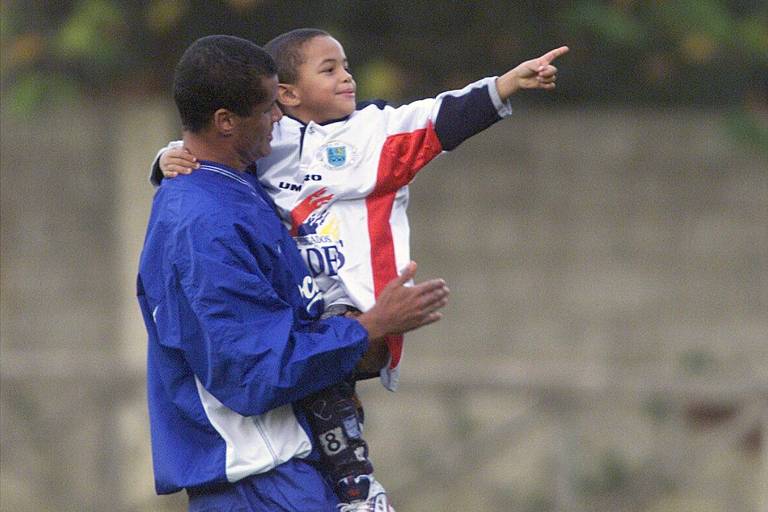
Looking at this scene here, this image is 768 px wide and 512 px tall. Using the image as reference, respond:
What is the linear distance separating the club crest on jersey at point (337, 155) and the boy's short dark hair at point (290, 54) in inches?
7.8

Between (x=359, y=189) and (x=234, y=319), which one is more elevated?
(x=359, y=189)

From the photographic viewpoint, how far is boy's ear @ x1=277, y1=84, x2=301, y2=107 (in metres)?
3.66

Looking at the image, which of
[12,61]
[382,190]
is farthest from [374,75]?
[382,190]

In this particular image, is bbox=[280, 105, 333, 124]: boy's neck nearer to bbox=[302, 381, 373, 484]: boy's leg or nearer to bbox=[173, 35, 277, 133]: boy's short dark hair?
bbox=[173, 35, 277, 133]: boy's short dark hair

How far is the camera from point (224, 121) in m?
3.36

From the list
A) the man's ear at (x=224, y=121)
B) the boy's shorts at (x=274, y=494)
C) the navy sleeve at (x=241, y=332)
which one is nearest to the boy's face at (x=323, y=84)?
the man's ear at (x=224, y=121)

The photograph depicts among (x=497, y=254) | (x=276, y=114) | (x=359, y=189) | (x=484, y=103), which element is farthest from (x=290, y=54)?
(x=497, y=254)

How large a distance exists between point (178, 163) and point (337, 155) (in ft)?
1.26

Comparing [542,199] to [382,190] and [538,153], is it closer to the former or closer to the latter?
[538,153]

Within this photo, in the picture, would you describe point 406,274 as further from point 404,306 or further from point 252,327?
point 252,327

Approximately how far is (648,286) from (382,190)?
Result: 5.08 meters

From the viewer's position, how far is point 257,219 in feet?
11.0

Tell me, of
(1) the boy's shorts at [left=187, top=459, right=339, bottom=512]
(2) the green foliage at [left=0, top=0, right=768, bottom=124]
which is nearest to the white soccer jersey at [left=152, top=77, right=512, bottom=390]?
(1) the boy's shorts at [left=187, top=459, right=339, bottom=512]

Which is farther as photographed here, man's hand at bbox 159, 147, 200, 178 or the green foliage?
the green foliage
